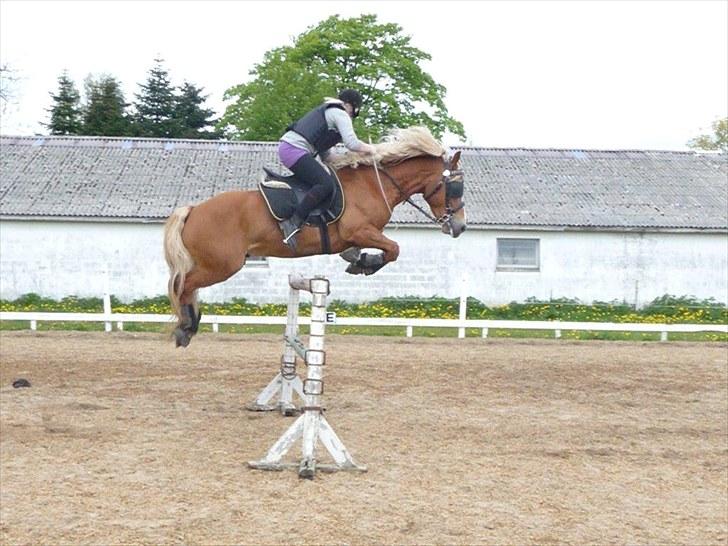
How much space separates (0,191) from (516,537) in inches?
787

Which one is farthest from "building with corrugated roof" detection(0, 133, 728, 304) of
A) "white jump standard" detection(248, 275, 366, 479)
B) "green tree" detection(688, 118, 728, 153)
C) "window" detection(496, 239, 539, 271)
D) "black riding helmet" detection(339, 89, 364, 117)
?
"green tree" detection(688, 118, 728, 153)

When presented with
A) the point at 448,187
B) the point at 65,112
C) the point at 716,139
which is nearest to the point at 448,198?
the point at 448,187

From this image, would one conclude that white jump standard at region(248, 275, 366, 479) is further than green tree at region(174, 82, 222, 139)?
No

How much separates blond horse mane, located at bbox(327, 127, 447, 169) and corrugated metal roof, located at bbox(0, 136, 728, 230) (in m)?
13.8

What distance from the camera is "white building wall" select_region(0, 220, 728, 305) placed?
846 inches

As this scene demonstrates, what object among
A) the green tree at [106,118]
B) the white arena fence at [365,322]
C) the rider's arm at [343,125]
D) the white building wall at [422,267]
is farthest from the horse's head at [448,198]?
the green tree at [106,118]

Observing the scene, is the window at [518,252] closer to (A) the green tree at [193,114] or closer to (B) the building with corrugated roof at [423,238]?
(B) the building with corrugated roof at [423,238]

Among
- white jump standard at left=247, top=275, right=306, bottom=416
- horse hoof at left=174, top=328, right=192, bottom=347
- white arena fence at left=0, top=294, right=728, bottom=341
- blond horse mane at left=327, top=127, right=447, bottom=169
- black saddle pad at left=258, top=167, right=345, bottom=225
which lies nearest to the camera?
black saddle pad at left=258, top=167, right=345, bottom=225

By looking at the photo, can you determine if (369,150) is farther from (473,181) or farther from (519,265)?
(473,181)

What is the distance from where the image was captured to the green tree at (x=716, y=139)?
181 ft

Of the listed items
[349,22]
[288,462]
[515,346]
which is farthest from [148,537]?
[349,22]

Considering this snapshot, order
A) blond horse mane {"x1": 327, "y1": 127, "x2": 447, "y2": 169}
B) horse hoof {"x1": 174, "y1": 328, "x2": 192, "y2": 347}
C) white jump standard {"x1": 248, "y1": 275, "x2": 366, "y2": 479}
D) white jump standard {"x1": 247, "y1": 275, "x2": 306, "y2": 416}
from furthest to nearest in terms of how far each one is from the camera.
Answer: white jump standard {"x1": 247, "y1": 275, "x2": 306, "y2": 416} → horse hoof {"x1": 174, "y1": 328, "x2": 192, "y2": 347} → blond horse mane {"x1": 327, "y1": 127, "x2": 447, "y2": 169} → white jump standard {"x1": 248, "y1": 275, "x2": 366, "y2": 479}

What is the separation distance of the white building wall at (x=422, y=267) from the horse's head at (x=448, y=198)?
1347cm

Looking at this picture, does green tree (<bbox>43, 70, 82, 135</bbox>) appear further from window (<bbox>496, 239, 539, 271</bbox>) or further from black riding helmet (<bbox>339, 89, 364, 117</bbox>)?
black riding helmet (<bbox>339, 89, 364, 117</bbox>)
